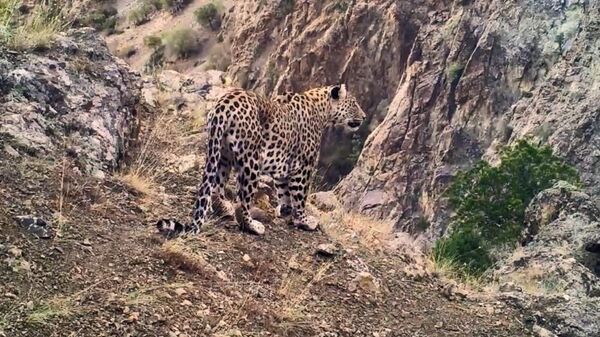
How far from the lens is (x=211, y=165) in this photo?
32.0 ft

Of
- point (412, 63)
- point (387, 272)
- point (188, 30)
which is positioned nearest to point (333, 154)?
point (412, 63)

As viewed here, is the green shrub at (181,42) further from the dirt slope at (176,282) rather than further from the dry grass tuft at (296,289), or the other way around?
the dry grass tuft at (296,289)

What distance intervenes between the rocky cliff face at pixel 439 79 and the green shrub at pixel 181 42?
5.03m

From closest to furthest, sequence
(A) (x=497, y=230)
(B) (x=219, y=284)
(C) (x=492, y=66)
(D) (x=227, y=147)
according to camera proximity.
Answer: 1. (B) (x=219, y=284)
2. (D) (x=227, y=147)
3. (A) (x=497, y=230)
4. (C) (x=492, y=66)

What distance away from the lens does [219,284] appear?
841 centimetres

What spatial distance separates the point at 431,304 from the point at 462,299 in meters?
0.54

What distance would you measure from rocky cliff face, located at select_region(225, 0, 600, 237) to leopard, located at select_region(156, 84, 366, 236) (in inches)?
725

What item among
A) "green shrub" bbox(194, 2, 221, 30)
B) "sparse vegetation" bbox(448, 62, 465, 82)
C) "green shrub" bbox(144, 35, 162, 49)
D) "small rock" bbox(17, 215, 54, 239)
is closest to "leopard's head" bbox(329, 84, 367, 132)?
"small rock" bbox(17, 215, 54, 239)

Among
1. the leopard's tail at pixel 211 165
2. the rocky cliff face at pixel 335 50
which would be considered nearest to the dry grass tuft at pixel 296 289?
the leopard's tail at pixel 211 165

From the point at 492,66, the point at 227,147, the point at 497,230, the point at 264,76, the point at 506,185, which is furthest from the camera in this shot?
the point at 264,76

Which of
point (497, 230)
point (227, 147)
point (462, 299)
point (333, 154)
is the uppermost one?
Result: point (227, 147)

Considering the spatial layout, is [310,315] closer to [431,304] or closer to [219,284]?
[219,284]

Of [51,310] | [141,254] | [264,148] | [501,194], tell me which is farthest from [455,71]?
[51,310]

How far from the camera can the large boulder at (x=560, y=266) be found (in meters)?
10.2
